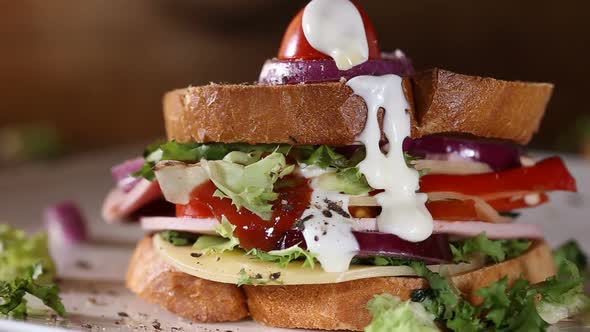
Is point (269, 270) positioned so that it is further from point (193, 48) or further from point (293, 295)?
point (193, 48)

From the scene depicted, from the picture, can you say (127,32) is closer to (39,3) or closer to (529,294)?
(39,3)

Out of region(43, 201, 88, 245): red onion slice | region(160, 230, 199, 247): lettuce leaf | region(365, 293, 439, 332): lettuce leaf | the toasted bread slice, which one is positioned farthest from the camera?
region(43, 201, 88, 245): red onion slice

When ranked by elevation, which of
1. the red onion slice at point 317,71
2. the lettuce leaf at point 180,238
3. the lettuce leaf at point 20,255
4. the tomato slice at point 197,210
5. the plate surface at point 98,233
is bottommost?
the plate surface at point 98,233

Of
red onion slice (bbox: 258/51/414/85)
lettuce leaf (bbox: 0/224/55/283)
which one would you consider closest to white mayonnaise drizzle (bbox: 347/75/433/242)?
red onion slice (bbox: 258/51/414/85)

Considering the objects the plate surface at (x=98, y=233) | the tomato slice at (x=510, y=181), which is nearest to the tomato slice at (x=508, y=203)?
the tomato slice at (x=510, y=181)

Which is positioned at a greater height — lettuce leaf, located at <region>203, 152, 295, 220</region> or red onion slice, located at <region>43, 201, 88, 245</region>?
lettuce leaf, located at <region>203, 152, 295, 220</region>

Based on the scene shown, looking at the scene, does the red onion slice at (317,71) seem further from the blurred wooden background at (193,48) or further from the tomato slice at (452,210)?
the blurred wooden background at (193,48)

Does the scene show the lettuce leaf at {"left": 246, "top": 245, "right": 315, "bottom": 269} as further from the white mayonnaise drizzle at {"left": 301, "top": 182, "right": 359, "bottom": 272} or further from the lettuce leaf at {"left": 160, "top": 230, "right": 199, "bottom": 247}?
the lettuce leaf at {"left": 160, "top": 230, "right": 199, "bottom": 247}
